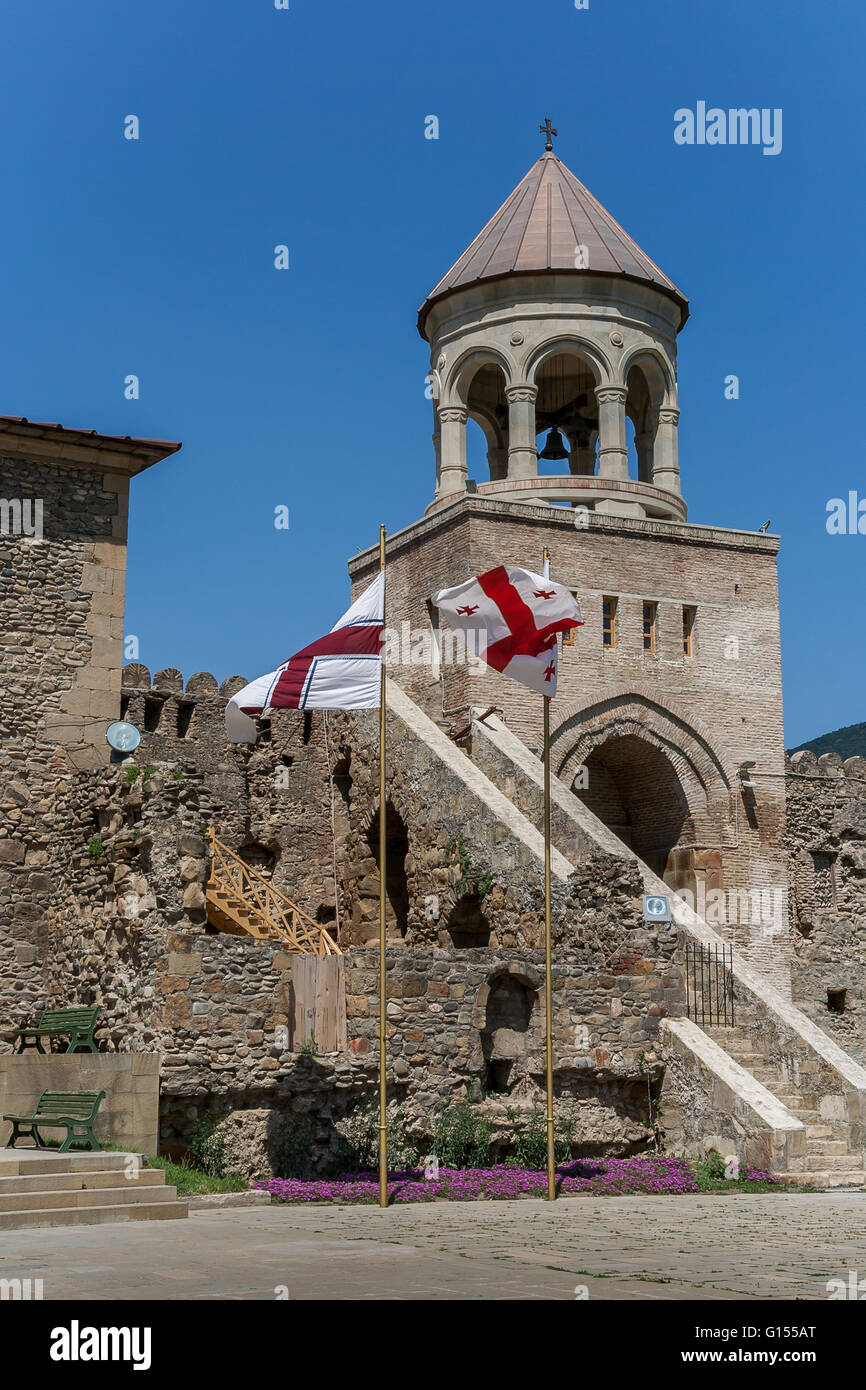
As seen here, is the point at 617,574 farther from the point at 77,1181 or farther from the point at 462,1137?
the point at 77,1181

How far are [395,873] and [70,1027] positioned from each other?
10848 millimetres

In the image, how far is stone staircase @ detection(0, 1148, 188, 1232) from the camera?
1234 centimetres

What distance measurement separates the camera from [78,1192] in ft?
41.9

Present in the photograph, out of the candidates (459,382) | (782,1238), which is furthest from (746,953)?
(782,1238)

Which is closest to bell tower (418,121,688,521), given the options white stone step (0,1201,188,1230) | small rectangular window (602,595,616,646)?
small rectangular window (602,595,616,646)

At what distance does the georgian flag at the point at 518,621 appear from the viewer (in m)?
17.5

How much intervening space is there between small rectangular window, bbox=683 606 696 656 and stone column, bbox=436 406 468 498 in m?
4.73

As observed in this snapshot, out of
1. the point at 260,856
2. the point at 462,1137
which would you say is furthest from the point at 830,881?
the point at 462,1137

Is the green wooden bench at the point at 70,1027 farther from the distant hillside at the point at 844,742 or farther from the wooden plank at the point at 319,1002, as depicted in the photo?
the distant hillside at the point at 844,742

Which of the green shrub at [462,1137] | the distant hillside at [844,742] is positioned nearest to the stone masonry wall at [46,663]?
the green shrub at [462,1137]

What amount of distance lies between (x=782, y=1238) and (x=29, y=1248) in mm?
5721

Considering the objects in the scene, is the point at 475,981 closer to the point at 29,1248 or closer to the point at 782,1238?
the point at 782,1238

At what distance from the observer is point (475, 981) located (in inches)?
718

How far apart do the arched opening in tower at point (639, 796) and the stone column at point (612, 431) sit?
16.7 feet
